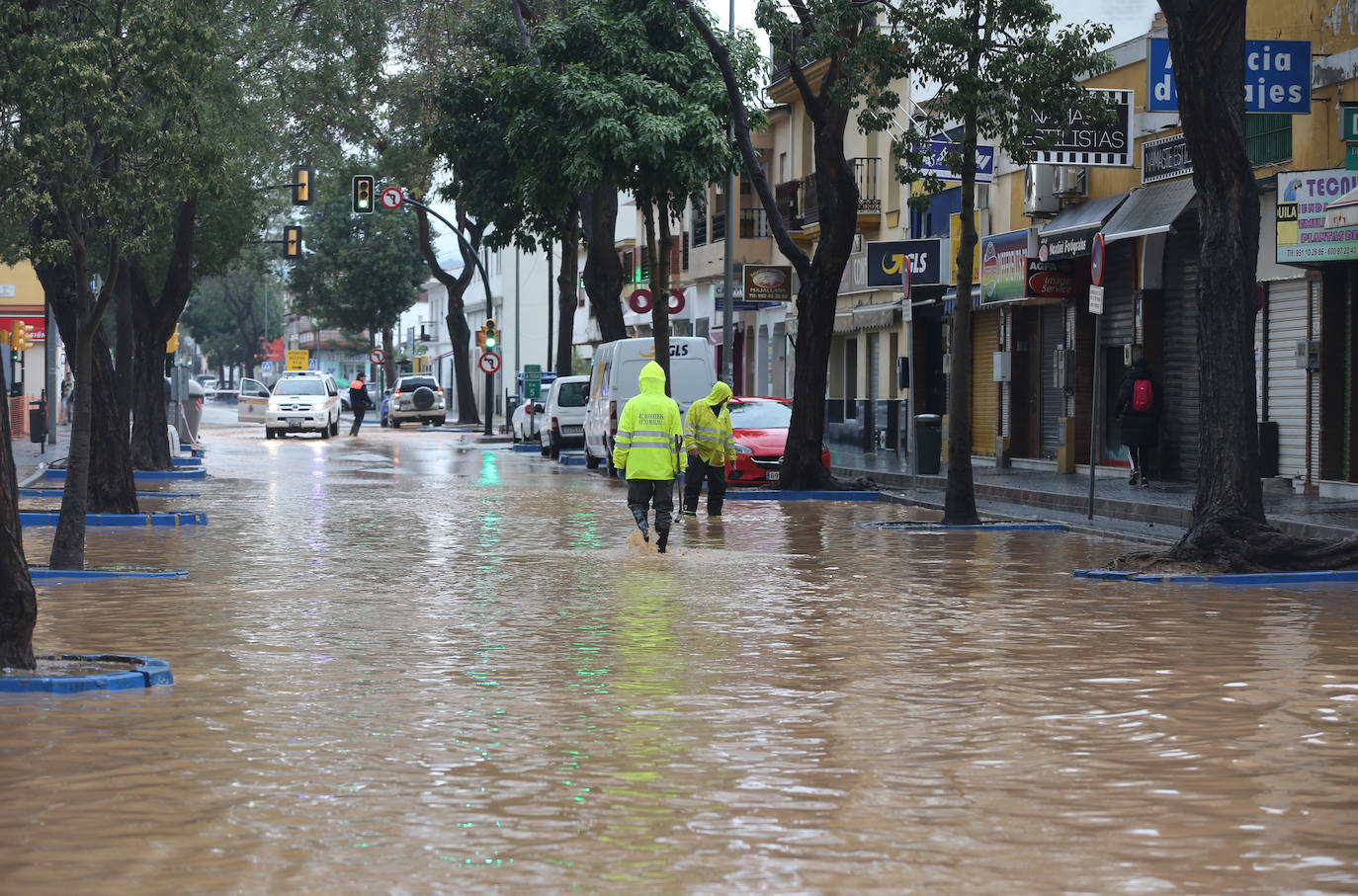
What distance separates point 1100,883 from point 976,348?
34.1 meters

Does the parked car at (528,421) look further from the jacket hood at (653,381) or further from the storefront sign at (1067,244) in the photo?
the jacket hood at (653,381)

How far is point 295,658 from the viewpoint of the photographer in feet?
34.8

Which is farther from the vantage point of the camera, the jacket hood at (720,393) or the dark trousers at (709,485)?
the dark trousers at (709,485)

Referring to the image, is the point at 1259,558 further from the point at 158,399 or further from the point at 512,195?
the point at 512,195

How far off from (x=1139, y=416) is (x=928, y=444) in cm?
377

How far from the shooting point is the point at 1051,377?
116 feet

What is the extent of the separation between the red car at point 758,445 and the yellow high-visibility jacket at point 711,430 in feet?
16.9

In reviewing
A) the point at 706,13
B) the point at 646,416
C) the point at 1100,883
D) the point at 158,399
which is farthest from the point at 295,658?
the point at 706,13

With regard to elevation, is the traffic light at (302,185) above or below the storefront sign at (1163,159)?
above

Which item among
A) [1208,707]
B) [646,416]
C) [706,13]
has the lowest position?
[1208,707]

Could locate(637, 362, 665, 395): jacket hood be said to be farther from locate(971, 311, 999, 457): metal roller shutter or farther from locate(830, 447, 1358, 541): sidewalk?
locate(971, 311, 999, 457): metal roller shutter

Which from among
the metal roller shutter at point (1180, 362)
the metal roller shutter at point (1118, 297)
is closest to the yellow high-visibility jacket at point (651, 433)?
the metal roller shutter at point (1180, 362)

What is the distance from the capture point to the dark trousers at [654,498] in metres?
17.7

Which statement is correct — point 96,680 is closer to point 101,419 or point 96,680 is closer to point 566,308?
point 101,419
